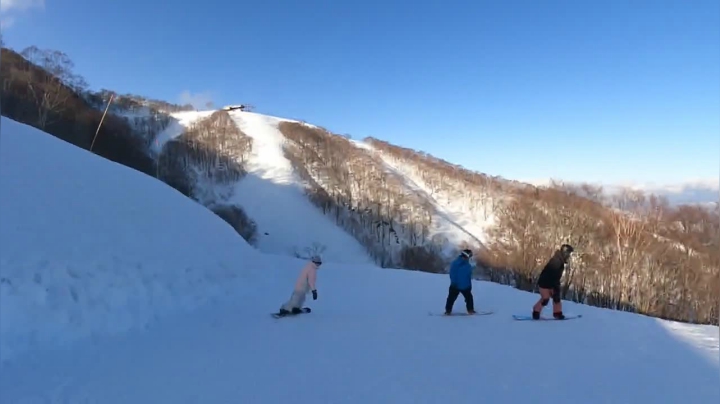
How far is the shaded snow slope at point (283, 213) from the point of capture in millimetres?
82125

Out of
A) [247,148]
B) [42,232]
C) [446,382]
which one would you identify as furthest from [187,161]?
[446,382]

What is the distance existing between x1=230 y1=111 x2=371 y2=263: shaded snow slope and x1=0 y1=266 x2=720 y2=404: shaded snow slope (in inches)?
2672

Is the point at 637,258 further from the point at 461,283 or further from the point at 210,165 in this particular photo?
the point at 210,165

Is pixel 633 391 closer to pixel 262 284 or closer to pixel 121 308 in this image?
pixel 121 308

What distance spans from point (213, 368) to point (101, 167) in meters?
12.4

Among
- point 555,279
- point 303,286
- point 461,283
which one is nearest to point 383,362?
point 303,286

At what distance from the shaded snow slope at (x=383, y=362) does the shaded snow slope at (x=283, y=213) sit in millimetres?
67879

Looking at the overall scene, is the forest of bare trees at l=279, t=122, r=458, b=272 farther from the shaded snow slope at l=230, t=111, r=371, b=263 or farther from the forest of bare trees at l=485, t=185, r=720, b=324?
the forest of bare trees at l=485, t=185, r=720, b=324

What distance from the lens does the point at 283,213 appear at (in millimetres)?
93750

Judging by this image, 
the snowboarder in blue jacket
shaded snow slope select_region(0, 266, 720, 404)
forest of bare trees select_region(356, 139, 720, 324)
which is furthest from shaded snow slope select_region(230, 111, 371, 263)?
shaded snow slope select_region(0, 266, 720, 404)

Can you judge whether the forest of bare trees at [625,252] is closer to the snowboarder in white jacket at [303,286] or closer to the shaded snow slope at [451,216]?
the snowboarder in white jacket at [303,286]

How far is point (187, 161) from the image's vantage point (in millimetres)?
108938

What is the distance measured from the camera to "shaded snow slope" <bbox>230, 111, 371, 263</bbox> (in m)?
82.1

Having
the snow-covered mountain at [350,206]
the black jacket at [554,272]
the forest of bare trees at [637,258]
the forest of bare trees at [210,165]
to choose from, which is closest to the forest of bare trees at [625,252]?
the forest of bare trees at [637,258]
